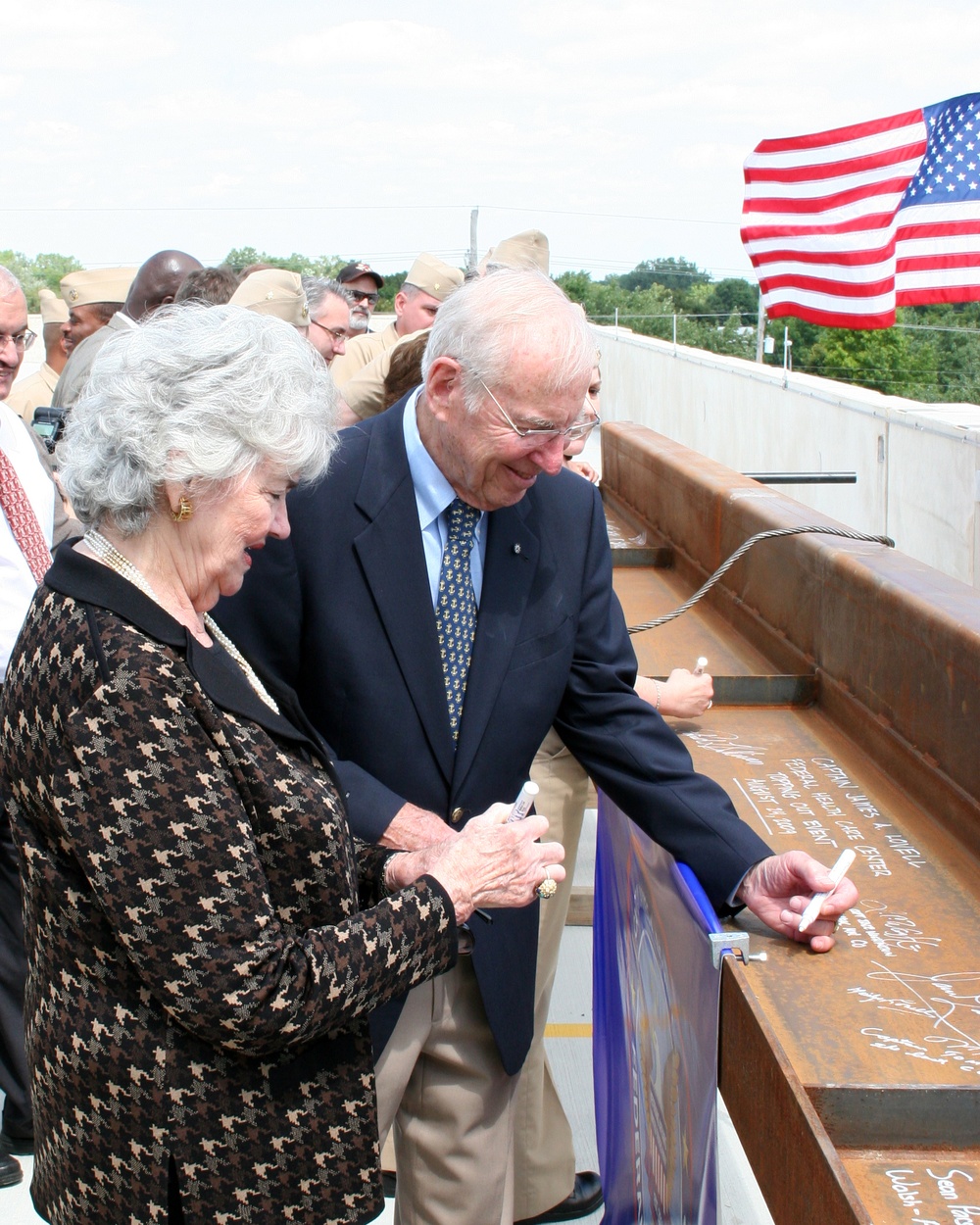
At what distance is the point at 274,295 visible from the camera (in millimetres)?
5094

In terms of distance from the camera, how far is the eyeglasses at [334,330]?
6359mm

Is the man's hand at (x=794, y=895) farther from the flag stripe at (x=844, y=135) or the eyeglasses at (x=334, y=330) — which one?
the flag stripe at (x=844, y=135)

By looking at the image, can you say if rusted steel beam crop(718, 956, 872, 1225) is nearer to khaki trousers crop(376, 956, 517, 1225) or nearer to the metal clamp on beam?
the metal clamp on beam

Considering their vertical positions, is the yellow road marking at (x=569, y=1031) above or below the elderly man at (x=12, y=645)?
below

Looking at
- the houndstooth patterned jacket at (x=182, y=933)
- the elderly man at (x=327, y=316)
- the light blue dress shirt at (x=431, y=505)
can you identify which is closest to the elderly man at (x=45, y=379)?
the elderly man at (x=327, y=316)

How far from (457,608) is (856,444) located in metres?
7.92

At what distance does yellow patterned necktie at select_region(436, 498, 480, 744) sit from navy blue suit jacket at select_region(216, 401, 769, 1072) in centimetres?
4

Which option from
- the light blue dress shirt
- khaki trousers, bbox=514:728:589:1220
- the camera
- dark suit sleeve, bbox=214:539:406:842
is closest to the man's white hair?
the light blue dress shirt

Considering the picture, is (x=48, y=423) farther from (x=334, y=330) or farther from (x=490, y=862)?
Result: (x=490, y=862)

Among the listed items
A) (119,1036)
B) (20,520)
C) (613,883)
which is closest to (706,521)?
(613,883)

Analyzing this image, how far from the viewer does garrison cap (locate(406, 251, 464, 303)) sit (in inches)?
266

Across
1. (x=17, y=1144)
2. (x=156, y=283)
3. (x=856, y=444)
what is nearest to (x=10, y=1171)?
(x=17, y=1144)

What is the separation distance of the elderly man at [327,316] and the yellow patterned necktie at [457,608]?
4.02m

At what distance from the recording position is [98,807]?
5.13 feet
